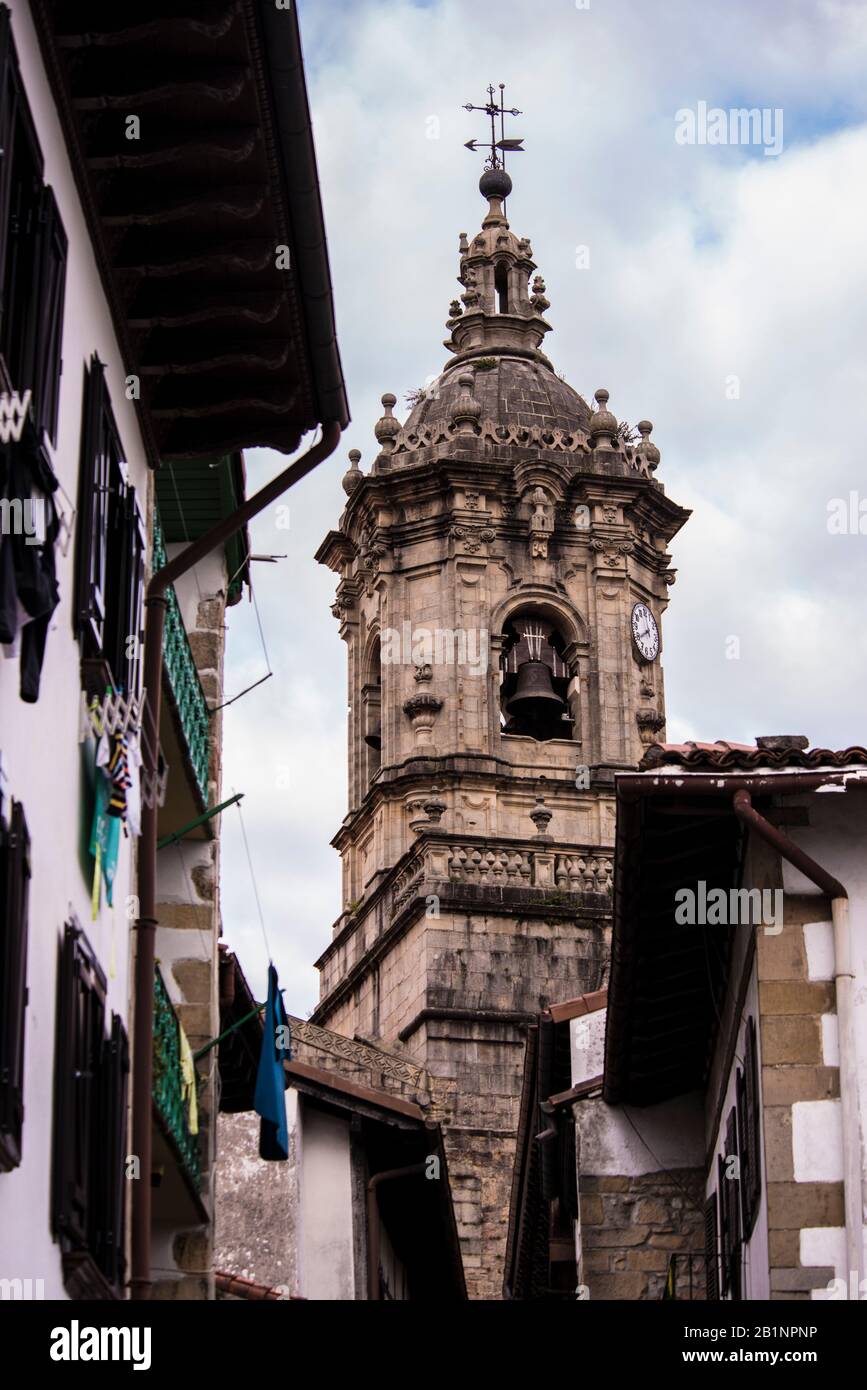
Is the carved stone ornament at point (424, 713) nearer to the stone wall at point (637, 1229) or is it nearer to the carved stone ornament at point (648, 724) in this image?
the carved stone ornament at point (648, 724)

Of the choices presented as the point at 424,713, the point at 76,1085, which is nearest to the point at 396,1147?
the point at 76,1085

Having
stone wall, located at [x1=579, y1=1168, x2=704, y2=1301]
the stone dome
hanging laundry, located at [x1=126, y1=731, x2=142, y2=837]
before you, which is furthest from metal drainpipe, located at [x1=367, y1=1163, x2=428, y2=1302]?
the stone dome

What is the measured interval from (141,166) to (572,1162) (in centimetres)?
1480

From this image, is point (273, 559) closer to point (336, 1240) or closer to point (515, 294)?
point (336, 1240)

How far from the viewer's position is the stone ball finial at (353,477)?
158 ft

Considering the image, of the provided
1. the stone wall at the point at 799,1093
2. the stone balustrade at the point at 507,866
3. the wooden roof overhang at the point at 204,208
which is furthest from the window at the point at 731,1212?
the stone balustrade at the point at 507,866

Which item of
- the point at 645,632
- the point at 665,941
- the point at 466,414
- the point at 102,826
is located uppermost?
the point at 466,414

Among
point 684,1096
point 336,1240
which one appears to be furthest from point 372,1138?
point 684,1096

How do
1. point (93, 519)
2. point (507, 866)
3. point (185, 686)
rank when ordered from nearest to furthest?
1. point (93, 519)
2. point (185, 686)
3. point (507, 866)

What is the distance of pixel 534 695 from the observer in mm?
45469

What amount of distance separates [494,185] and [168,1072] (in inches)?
1562

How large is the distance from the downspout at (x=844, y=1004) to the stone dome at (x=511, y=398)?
33776mm

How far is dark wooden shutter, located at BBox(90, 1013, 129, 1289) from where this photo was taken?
11.7 meters

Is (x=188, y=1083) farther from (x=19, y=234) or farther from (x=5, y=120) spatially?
(x=5, y=120)
